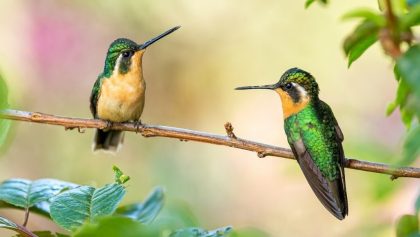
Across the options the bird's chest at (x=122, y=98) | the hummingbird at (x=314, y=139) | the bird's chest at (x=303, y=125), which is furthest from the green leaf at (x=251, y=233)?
the bird's chest at (x=122, y=98)

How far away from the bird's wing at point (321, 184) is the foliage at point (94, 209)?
1.26 feet

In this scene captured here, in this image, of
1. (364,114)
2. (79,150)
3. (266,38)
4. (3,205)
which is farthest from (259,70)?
(3,205)

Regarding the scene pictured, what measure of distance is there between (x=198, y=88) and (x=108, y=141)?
3795 mm

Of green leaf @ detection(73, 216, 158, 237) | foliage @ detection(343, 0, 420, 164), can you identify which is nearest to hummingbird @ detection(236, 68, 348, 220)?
foliage @ detection(343, 0, 420, 164)

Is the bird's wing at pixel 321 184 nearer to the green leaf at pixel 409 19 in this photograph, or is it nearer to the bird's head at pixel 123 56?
the green leaf at pixel 409 19

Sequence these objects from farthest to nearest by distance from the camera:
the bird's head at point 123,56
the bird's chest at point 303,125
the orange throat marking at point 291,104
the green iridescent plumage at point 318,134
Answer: the bird's head at point 123,56 < the orange throat marking at point 291,104 < the bird's chest at point 303,125 < the green iridescent plumage at point 318,134

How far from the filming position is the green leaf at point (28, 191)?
1294 millimetres

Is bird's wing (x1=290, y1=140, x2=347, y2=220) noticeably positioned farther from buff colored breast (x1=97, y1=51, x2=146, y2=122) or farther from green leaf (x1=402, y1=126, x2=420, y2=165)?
buff colored breast (x1=97, y1=51, x2=146, y2=122)

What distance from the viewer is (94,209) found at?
1.05 m

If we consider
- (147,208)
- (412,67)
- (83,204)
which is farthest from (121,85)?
(412,67)

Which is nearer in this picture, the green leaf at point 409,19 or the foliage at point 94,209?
the foliage at point 94,209

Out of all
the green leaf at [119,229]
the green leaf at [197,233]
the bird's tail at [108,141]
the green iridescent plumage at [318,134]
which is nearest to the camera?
the green leaf at [119,229]

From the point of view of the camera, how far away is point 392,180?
3.81 ft

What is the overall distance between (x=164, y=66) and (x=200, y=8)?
2.34ft
